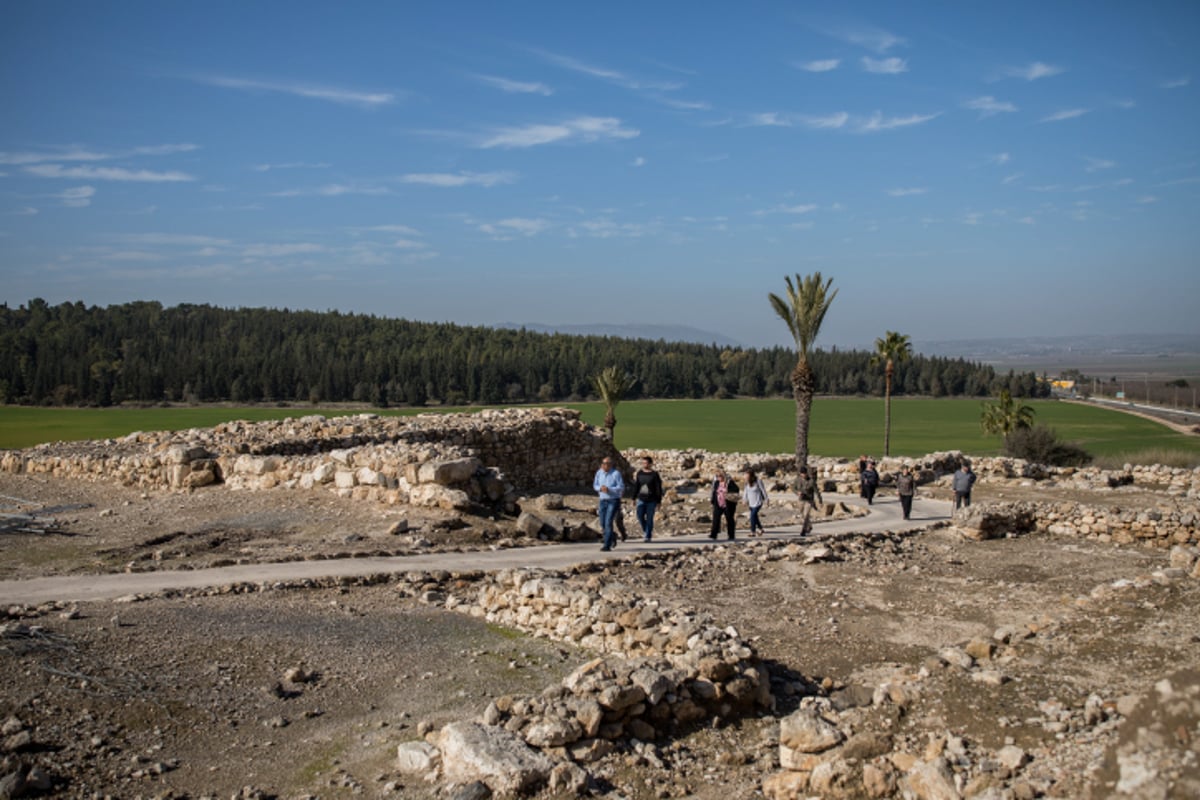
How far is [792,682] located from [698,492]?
18.6 m

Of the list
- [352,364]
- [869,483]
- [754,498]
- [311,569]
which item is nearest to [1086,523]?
[869,483]

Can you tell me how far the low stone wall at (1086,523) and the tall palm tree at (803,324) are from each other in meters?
10.9

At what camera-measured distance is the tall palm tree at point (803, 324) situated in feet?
106

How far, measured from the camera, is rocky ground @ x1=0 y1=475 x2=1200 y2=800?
7.03m

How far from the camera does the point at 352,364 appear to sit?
325ft

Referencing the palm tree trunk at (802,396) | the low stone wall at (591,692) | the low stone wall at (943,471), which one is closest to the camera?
the low stone wall at (591,692)

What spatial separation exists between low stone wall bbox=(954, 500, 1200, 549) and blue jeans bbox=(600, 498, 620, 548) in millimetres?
9105

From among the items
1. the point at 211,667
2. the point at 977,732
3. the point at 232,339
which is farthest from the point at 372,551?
the point at 232,339

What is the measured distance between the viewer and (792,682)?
9.95 metres

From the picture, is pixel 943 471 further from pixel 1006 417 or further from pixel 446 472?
pixel 446 472

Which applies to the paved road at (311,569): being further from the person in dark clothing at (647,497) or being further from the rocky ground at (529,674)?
the rocky ground at (529,674)

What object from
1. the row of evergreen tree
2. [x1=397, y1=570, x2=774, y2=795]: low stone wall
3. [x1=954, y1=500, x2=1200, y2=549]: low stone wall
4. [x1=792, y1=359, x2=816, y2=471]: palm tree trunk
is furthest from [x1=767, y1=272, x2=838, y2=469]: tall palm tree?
the row of evergreen tree

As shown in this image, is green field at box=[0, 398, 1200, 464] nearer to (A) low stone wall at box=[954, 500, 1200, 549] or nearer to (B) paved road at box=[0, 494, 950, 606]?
(A) low stone wall at box=[954, 500, 1200, 549]

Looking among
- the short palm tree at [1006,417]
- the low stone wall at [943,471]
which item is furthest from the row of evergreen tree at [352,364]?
the low stone wall at [943,471]
